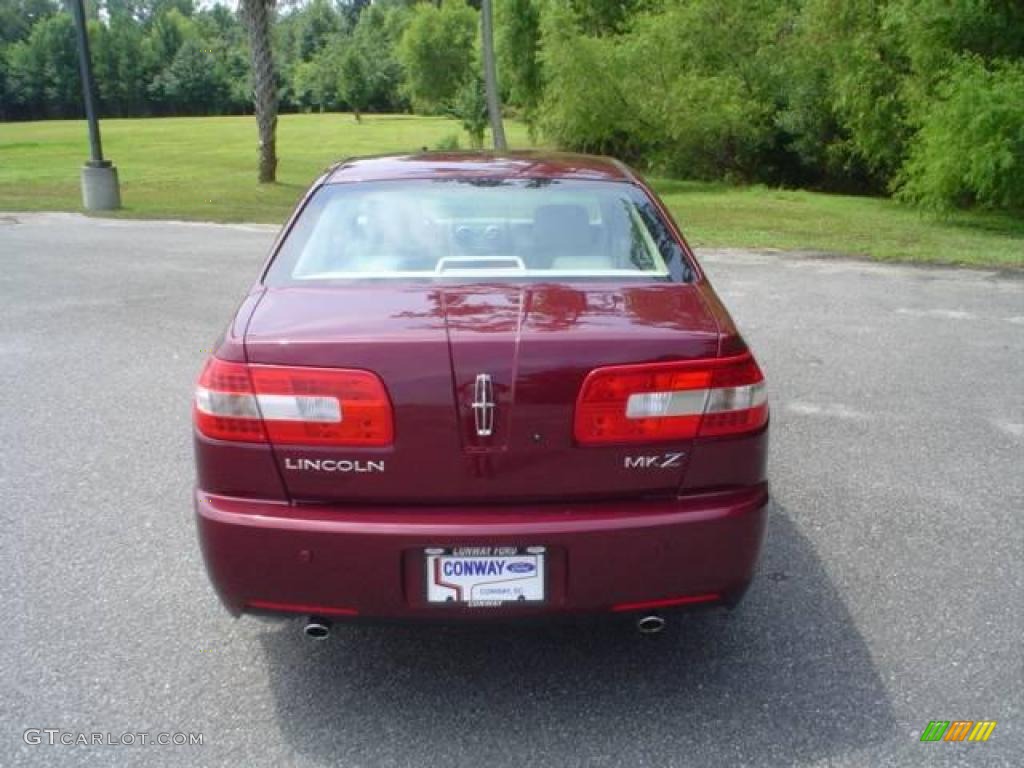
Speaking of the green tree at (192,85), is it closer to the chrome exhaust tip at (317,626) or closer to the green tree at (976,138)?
the green tree at (976,138)

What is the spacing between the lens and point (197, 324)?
8133 mm

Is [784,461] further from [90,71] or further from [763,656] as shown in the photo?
[90,71]

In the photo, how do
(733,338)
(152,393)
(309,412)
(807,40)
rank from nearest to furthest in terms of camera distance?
(309,412) → (733,338) → (152,393) → (807,40)

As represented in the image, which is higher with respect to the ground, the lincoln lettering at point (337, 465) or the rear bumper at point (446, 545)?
the lincoln lettering at point (337, 465)

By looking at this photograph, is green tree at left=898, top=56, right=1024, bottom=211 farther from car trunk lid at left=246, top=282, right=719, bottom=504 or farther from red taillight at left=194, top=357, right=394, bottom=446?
red taillight at left=194, top=357, right=394, bottom=446

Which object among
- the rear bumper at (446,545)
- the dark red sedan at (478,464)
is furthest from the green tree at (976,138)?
the rear bumper at (446,545)

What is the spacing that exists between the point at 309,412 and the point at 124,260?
10.1m

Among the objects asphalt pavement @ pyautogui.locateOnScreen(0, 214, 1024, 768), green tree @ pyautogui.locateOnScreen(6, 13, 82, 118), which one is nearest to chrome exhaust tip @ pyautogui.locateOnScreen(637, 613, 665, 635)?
asphalt pavement @ pyautogui.locateOnScreen(0, 214, 1024, 768)

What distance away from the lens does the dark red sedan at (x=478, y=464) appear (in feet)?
8.30

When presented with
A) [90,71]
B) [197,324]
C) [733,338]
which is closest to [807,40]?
[90,71]

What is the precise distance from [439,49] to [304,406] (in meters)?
57.5

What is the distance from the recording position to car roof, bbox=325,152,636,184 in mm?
3809

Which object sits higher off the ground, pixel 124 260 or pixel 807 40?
pixel 807 40

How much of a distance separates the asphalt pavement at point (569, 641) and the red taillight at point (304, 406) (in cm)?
61
